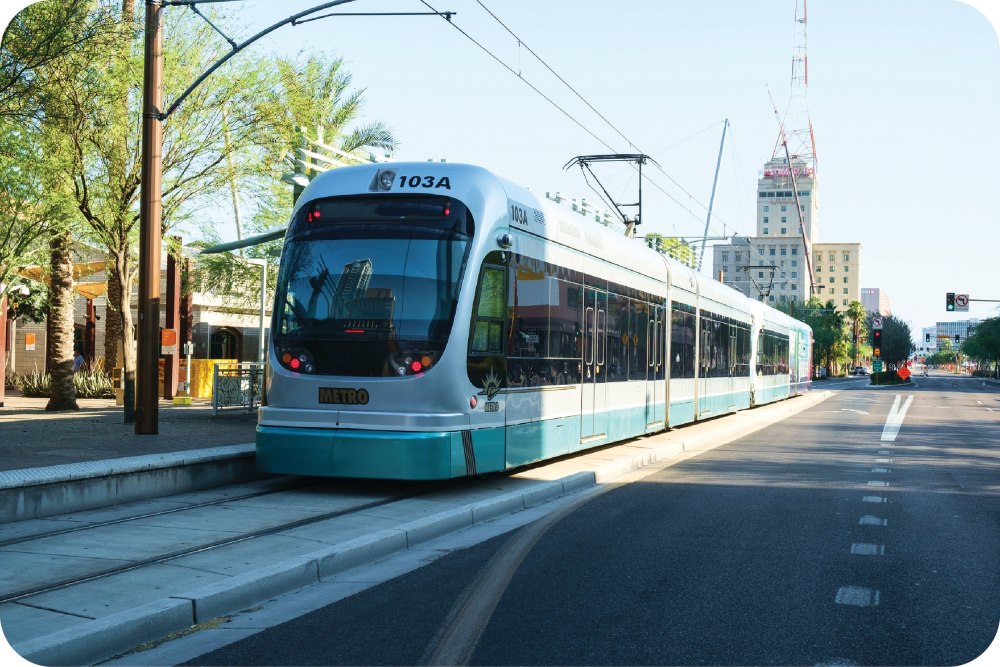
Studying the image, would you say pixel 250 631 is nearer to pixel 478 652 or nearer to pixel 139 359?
pixel 478 652

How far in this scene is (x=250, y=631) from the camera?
6.06m

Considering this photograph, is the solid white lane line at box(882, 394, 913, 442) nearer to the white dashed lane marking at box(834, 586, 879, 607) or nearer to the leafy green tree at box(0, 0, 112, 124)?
the white dashed lane marking at box(834, 586, 879, 607)

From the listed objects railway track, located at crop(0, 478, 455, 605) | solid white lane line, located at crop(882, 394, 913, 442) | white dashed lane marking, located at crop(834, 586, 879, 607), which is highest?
railway track, located at crop(0, 478, 455, 605)

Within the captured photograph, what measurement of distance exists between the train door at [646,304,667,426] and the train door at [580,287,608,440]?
2790mm

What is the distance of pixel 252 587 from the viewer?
6.77 metres

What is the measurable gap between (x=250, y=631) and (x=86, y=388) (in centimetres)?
2817

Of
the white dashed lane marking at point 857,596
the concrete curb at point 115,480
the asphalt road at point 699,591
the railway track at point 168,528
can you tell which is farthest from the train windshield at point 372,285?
the white dashed lane marking at point 857,596

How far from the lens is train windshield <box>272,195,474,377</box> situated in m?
11.1

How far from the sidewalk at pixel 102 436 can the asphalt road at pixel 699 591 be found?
583 cm

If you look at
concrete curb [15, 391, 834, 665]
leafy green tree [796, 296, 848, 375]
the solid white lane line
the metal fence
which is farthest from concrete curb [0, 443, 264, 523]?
leafy green tree [796, 296, 848, 375]

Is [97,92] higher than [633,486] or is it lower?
higher

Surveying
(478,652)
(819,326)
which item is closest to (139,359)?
(478,652)

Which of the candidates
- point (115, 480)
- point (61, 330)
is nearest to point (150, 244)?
point (115, 480)

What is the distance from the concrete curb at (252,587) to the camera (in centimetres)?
541
